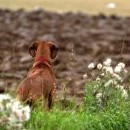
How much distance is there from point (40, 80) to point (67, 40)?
8.93m

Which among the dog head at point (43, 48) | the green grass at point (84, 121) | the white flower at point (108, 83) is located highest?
the dog head at point (43, 48)

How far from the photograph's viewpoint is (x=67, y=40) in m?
19.1

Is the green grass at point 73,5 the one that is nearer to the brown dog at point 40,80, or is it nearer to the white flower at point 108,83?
A: the brown dog at point 40,80

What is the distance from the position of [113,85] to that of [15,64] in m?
6.43

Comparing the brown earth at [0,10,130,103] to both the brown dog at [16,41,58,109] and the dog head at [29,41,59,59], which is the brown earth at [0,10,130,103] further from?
the dog head at [29,41,59,59]

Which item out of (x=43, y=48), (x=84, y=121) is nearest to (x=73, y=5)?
(x=43, y=48)

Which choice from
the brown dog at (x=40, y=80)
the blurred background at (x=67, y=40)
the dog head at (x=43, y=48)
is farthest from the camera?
the blurred background at (x=67, y=40)

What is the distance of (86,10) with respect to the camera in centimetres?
2834

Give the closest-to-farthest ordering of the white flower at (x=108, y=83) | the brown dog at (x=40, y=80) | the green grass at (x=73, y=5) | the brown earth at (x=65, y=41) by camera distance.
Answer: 1. the white flower at (x=108, y=83)
2. the brown dog at (x=40, y=80)
3. the brown earth at (x=65, y=41)
4. the green grass at (x=73, y=5)

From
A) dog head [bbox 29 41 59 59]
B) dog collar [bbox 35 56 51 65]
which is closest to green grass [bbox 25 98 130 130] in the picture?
dog collar [bbox 35 56 51 65]

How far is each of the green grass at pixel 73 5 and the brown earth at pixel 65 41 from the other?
336 cm

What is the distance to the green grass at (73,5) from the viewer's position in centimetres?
2841

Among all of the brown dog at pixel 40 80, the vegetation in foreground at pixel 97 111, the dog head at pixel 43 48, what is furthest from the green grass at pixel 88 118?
the dog head at pixel 43 48

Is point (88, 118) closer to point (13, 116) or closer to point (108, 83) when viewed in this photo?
point (108, 83)
